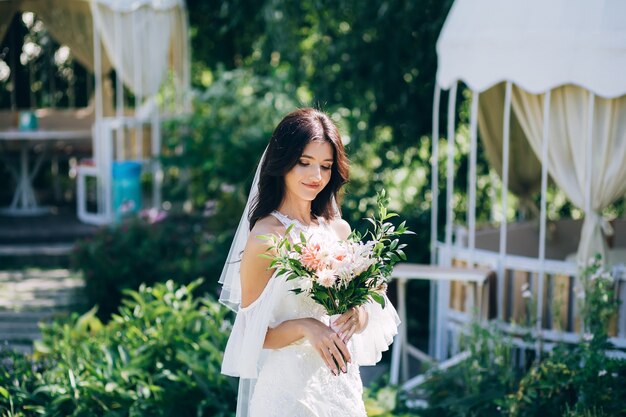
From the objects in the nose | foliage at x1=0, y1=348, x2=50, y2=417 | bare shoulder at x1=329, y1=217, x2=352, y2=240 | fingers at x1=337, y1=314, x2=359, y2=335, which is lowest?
foliage at x1=0, y1=348, x2=50, y2=417

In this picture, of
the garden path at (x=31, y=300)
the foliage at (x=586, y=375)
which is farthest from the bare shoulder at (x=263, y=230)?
the garden path at (x=31, y=300)

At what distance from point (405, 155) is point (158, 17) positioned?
324 centimetres

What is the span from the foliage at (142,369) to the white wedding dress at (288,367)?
157cm

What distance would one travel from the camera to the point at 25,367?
5.09 m

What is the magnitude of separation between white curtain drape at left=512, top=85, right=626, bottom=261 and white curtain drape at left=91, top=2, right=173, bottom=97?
5.45 m

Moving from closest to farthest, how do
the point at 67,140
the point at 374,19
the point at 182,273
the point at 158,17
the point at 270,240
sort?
the point at 270,240 < the point at 182,273 < the point at 374,19 < the point at 158,17 < the point at 67,140

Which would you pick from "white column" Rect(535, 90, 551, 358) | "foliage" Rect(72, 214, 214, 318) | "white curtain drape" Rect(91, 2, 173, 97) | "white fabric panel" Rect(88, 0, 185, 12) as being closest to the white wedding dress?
"white column" Rect(535, 90, 551, 358)

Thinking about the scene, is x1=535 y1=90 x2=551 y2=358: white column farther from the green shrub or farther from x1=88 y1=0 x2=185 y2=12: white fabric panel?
x1=88 y1=0 x2=185 y2=12: white fabric panel

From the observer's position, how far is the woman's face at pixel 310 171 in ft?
10.8

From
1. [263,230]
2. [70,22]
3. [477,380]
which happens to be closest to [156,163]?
[70,22]

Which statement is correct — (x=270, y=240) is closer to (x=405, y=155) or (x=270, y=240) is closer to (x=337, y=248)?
(x=337, y=248)

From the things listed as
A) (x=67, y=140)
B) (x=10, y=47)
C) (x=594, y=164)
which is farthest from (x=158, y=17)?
(x=594, y=164)

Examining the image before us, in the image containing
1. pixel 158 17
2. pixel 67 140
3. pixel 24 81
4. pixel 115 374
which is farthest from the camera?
pixel 24 81

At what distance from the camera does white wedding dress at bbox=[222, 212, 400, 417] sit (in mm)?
3291
